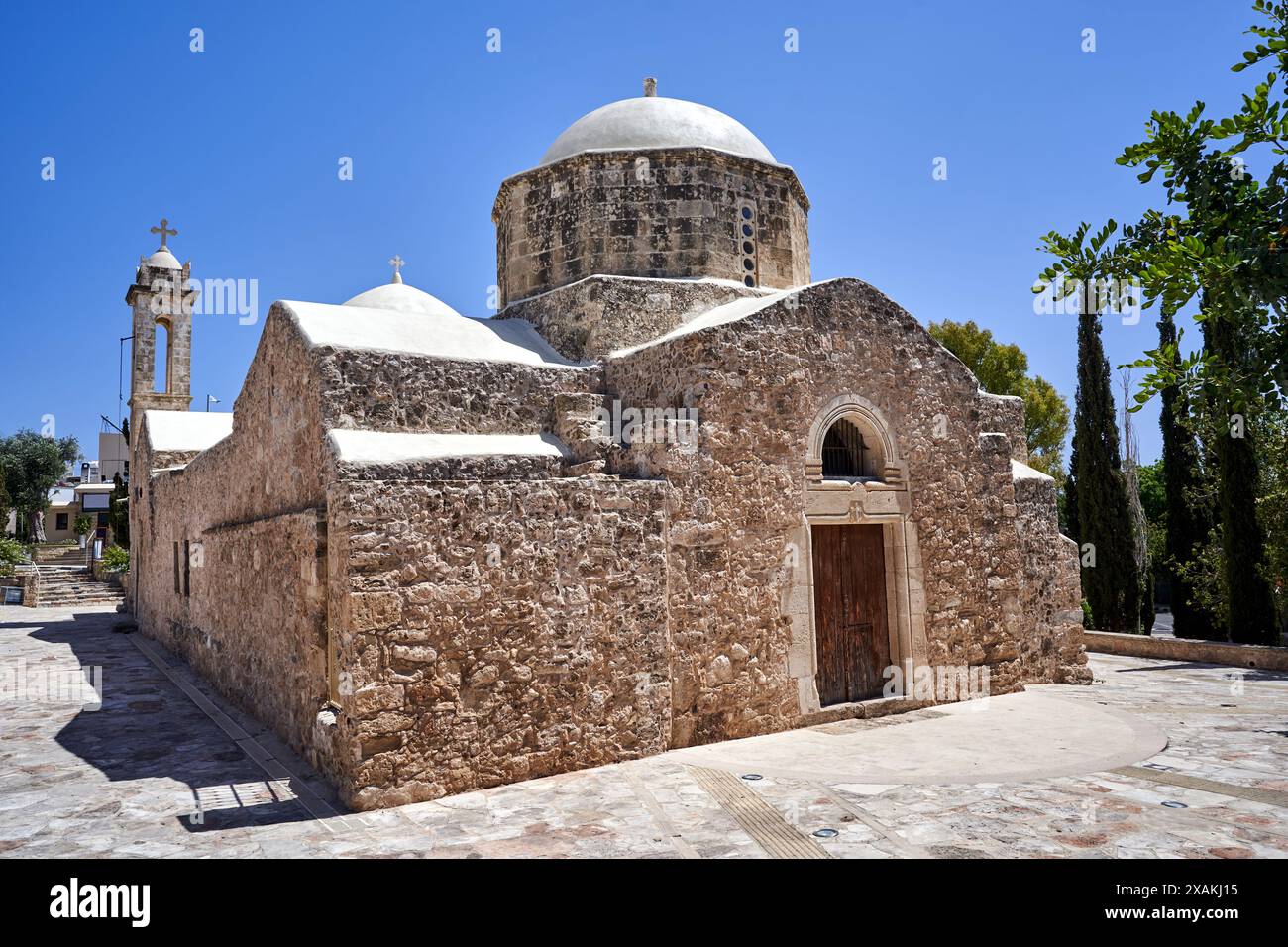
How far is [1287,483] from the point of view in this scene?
12102mm

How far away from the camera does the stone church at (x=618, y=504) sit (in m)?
5.97

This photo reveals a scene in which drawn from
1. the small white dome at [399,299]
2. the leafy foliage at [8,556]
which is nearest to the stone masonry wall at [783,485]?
the small white dome at [399,299]

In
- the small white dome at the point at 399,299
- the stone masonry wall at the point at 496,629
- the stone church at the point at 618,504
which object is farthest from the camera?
the small white dome at the point at 399,299

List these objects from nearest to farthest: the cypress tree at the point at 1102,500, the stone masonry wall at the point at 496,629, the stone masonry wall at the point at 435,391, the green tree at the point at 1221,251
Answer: the green tree at the point at 1221,251, the stone masonry wall at the point at 496,629, the stone masonry wall at the point at 435,391, the cypress tree at the point at 1102,500

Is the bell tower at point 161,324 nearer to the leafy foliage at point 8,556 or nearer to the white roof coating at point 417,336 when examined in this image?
the leafy foliage at point 8,556

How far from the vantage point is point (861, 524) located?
8.50 metres

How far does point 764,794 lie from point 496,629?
7.30 ft

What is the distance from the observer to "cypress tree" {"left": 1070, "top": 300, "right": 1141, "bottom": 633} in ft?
52.3

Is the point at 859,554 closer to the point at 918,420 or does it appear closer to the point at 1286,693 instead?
the point at 918,420

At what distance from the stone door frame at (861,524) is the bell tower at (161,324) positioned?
1646 centimetres

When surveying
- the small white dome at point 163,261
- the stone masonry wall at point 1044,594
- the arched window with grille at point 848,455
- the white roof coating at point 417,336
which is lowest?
the stone masonry wall at point 1044,594

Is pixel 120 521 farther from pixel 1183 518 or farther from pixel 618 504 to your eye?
pixel 1183 518

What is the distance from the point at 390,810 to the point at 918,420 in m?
6.39

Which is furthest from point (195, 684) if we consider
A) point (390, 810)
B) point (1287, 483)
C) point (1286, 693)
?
point (1287, 483)
